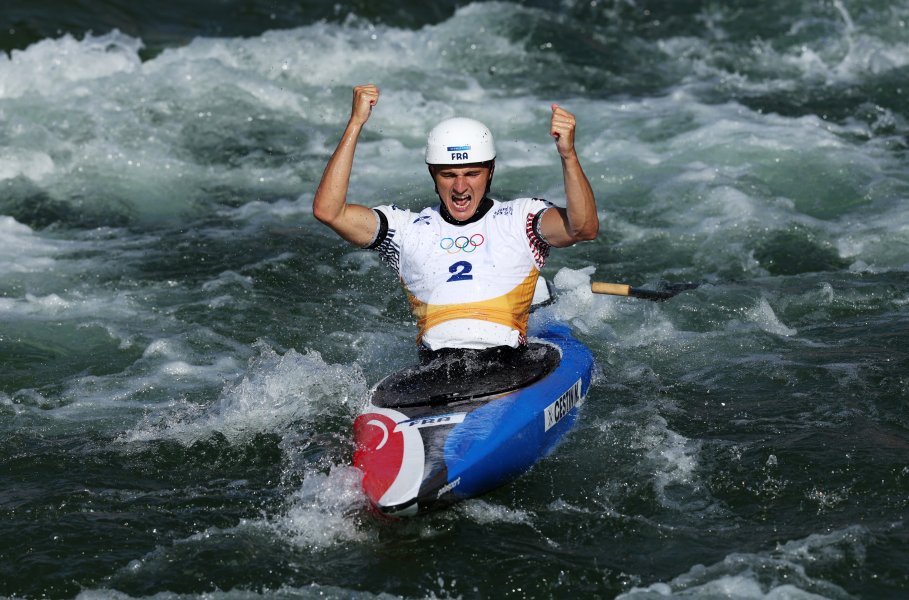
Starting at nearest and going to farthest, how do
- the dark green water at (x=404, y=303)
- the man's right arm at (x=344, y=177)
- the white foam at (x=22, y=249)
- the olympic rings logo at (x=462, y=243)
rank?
the dark green water at (x=404, y=303) < the man's right arm at (x=344, y=177) < the olympic rings logo at (x=462, y=243) < the white foam at (x=22, y=249)

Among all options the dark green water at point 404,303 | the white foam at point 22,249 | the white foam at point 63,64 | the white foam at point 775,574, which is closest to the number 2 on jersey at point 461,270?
the dark green water at point 404,303

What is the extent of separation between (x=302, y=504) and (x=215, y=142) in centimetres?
671

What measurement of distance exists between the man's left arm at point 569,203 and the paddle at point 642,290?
1205mm

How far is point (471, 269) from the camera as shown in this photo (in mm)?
5879

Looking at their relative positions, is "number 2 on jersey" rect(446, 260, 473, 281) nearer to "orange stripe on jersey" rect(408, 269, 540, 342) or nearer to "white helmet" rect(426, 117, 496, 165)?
"orange stripe on jersey" rect(408, 269, 540, 342)

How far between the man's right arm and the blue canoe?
2.61ft

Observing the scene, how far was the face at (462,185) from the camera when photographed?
5.86 m

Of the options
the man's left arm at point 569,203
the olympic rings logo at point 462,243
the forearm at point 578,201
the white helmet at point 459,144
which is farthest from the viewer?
the olympic rings logo at point 462,243

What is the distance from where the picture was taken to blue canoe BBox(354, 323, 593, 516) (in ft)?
16.6

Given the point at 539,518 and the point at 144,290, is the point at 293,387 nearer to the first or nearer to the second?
the point at 539,518

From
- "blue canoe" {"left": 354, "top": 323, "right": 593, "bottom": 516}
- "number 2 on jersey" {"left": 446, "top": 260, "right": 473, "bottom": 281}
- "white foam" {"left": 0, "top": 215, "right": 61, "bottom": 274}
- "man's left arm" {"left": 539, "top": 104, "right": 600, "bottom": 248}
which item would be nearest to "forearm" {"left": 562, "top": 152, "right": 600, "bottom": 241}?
"man's left arm" {"left": 539, "top": 104, "right": 600, "bottom": 248}

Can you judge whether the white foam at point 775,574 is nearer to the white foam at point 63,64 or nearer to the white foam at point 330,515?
the white foam at point 330,515

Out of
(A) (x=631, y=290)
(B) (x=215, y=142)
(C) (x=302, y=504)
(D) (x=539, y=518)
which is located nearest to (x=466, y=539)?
(D) (x=539, y=518)

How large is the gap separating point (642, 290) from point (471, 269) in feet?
5.55
